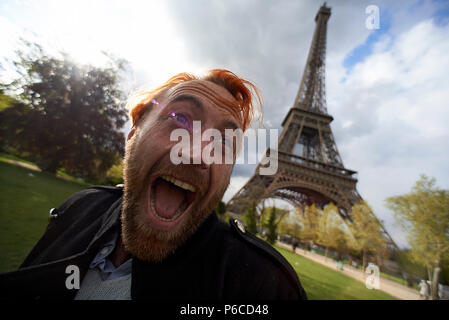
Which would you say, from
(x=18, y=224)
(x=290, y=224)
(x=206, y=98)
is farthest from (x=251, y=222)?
(x=290, y=224)

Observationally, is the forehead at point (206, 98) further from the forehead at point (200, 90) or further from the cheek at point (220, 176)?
the cheek at point (220, 176)

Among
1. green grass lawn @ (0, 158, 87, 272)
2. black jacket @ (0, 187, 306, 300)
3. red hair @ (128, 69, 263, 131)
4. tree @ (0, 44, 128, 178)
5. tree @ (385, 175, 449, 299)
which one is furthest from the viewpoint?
tree @ (0, 44, 128, 178)

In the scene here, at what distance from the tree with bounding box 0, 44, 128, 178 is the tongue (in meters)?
12.8

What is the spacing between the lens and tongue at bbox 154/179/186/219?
115 centimetres

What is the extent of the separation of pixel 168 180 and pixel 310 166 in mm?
23051

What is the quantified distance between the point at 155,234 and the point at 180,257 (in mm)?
232

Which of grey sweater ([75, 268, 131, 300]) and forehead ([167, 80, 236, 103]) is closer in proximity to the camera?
grey sweater ([75, 268, 131, 300])

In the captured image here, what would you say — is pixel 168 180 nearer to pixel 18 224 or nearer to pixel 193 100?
pixel 193 100

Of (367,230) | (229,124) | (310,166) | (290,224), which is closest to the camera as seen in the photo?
(229,124)

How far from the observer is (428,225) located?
8.20 m

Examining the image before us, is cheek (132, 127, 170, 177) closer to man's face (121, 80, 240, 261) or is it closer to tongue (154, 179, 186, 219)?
man's face (121, 80, 240, 261)

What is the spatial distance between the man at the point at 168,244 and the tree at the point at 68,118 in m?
12.6

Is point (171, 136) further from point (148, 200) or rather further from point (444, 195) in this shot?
point (444, 195)

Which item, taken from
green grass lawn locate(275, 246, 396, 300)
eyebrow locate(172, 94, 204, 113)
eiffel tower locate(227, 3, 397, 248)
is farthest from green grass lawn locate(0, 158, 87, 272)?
eiffel tower locate(227, 3, 397, 248)
